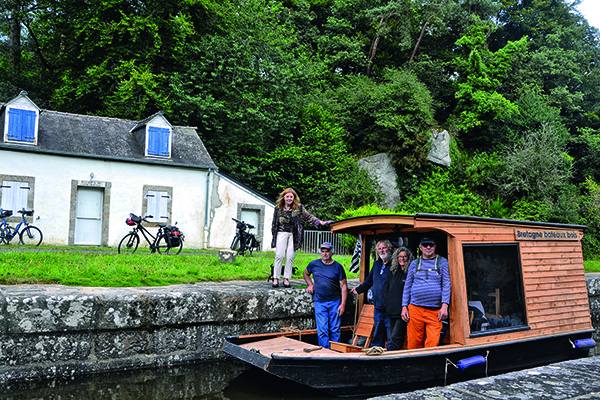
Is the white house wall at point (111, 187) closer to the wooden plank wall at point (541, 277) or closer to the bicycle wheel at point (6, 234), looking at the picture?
the bicycle wheel at point (6, 234)

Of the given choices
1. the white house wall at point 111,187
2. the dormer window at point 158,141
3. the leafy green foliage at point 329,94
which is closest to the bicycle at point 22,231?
the white house wall at point 111,187

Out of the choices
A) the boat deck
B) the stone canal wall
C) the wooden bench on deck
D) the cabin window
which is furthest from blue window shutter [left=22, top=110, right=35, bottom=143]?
the cabin window

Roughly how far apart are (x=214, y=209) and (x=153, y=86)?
273 inches

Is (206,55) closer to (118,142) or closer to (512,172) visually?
(118,142)

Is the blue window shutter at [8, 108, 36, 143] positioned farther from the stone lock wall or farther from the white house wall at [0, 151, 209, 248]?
the stone lock wall

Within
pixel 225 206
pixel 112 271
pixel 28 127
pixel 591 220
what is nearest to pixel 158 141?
pixel 225 206

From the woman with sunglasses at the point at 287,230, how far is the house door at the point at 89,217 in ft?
40.4

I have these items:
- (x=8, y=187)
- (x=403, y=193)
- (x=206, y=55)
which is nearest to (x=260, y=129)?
(x=206, y=55)

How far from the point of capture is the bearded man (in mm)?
7277

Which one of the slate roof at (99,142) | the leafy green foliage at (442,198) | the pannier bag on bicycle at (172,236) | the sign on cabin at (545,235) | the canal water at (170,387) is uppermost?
the slate roof at (99,142)

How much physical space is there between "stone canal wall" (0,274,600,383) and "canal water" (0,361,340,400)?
123 mm

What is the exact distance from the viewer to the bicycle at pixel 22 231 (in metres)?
15.6

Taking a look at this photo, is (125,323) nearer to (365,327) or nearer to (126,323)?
(126,323)

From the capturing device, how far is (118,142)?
1956 centimetres
